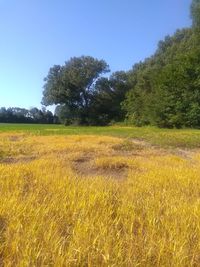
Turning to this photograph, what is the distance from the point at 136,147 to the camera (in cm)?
1734

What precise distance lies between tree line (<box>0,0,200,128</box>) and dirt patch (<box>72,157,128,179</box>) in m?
31.1

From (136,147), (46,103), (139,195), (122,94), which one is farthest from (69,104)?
(139,195)

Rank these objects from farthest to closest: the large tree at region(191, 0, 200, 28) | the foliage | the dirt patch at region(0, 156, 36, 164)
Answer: the large tree at region(191, 0, 200, 28) < the foliage < the dirt patch at region(0, 156, 36, 164)

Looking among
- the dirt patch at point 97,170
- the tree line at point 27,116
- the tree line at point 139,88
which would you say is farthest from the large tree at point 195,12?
the tree line at point 27,116

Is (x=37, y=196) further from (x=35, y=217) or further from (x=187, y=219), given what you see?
(x=187, y=219)

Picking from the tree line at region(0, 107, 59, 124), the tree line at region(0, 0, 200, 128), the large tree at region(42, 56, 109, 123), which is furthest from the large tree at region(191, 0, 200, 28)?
the tree line at region(0, 107, 59, 124)

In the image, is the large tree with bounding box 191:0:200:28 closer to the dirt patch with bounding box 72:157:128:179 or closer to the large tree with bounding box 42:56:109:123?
the large tree with bounding box 42:56:109:123

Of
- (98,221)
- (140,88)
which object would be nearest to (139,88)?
(140,88)

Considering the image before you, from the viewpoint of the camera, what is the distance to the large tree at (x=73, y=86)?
2751 inches

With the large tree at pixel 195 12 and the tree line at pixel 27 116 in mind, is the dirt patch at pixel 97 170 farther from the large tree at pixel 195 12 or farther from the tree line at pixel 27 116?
the tree line at pixel 27 116

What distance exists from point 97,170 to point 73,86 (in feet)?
200

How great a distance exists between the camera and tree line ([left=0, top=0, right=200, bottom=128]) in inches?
1677

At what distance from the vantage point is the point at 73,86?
70.8 m

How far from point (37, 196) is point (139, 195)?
1.64m
